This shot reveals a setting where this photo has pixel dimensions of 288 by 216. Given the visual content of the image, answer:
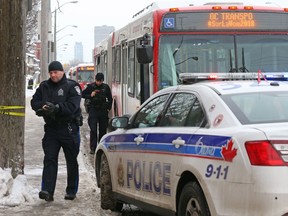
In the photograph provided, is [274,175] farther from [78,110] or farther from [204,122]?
[78,110]

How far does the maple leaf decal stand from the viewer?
417cm

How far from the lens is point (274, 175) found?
12.9 ft

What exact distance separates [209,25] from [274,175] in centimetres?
569

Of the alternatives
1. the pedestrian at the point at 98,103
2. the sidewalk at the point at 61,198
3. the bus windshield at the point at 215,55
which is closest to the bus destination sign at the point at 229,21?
the bus windshield at the point at 215,55

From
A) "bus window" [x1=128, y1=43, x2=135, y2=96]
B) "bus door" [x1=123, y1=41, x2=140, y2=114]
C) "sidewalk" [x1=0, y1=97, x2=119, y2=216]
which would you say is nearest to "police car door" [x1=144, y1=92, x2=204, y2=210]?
"sidewalk" [x1=0, y1=97, x2=119, y2=216]

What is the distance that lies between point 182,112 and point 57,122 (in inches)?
92.8

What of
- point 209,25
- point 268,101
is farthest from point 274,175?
point 209,25

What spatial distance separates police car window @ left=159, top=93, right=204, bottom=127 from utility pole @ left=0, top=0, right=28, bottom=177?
2.45 metres

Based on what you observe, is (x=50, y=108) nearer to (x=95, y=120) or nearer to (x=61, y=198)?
(x=61, y=198)

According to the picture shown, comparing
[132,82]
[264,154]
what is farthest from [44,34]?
[264,154]

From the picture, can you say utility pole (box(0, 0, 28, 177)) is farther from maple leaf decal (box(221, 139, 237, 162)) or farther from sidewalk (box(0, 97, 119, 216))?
maple leaf decal (box(221, 139, 237, 162))

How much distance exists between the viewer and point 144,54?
8781mm

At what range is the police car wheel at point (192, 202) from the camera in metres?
4.52

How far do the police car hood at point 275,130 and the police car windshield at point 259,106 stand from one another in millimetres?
168
